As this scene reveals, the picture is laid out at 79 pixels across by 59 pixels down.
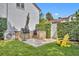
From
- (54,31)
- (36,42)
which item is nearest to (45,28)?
(54,31)

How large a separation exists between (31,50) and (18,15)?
57 centimetres

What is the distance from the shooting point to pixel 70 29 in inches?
125

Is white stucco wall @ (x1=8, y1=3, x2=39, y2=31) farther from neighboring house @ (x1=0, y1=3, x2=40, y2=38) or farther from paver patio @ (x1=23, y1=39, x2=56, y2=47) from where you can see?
paver patio @ (x1=23, y1=39, x2=56, y2=47)

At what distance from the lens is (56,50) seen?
3.12 m

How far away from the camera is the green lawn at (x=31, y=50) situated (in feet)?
10.2

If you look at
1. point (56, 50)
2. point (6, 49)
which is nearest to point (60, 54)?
point (56, 50)

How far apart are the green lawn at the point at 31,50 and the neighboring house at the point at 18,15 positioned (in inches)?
8.4

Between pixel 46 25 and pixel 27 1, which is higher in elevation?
pixel 27 1

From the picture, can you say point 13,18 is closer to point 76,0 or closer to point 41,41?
point 41,41

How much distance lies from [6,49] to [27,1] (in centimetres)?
80

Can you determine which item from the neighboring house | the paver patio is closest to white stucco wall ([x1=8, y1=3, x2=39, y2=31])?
the neighboring house

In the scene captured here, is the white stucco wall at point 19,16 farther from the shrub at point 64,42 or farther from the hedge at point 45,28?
the shrub at point 64,42

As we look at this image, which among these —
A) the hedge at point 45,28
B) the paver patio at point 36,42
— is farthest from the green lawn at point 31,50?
the hedge at point 45,28

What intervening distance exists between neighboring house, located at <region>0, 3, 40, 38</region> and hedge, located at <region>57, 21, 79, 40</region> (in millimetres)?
375
